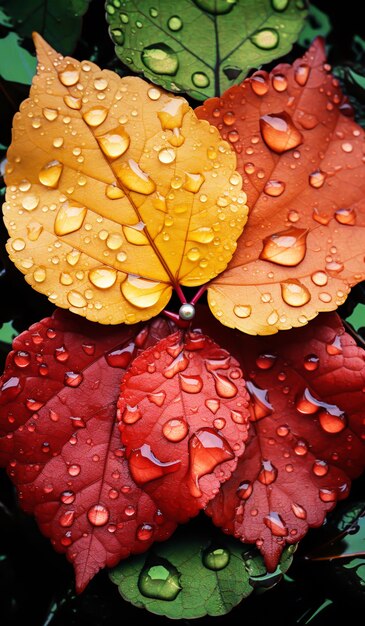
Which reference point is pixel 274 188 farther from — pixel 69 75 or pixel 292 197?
pixel 69 75

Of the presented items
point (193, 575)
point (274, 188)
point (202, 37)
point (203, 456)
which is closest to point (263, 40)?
point (202, 37)

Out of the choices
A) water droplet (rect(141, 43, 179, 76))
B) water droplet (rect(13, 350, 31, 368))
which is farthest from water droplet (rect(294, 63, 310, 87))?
water droplet (rect(13, 350, 31, 368))

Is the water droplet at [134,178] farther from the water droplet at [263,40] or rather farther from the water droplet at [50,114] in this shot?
the water droplet at [263,40]

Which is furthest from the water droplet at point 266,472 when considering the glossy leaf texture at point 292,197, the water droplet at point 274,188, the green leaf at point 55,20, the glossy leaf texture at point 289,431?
the green leaf at point 55,20

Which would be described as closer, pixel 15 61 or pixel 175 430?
pixel 175 430

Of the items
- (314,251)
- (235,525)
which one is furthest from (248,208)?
(235,525)

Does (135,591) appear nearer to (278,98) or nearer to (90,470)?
(90,470)
